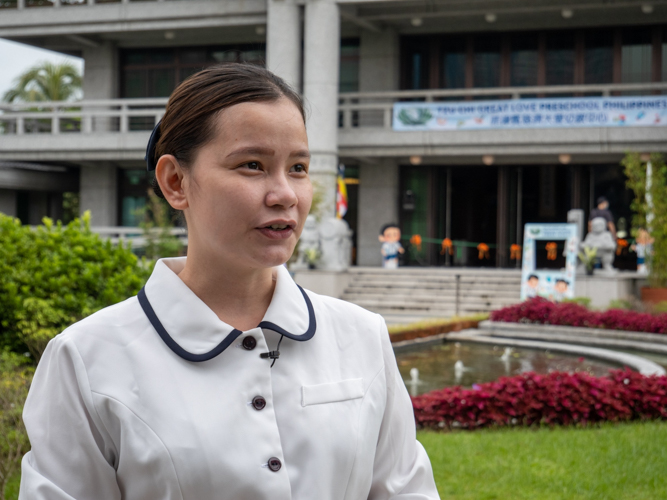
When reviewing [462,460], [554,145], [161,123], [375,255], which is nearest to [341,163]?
[375,255]

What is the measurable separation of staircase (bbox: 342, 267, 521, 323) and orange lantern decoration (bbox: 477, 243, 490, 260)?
4593 mm

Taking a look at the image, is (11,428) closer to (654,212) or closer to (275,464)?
(275,464)

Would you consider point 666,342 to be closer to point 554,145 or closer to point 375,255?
point 554,145

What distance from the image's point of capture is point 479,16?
22047 millimetres

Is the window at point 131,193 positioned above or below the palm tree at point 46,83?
below

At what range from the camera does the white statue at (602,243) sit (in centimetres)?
1667

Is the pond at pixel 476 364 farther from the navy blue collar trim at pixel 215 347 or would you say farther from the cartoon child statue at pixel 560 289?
the navy blue collar trim at pixel 215 347

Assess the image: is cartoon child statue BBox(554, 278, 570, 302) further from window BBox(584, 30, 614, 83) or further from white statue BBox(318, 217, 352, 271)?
window BBox(584, 30, 614, 83)

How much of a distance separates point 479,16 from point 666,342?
42.3 ft

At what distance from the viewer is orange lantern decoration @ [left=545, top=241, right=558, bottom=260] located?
21.8 meters

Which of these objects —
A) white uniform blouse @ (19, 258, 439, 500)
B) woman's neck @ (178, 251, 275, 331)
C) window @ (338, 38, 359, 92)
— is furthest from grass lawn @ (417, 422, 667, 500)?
window @ (338, 38, 359, 92)

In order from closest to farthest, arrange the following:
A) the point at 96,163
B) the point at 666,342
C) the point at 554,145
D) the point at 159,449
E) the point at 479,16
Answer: the point at 159,449 → the point at 666,342 → the point at 554,145 → the point at 479,16 → the point at 96,163

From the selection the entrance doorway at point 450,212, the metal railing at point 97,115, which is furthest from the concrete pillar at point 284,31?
the entrance doorway at point 450,212

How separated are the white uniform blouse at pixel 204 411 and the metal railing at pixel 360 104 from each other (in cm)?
1982
